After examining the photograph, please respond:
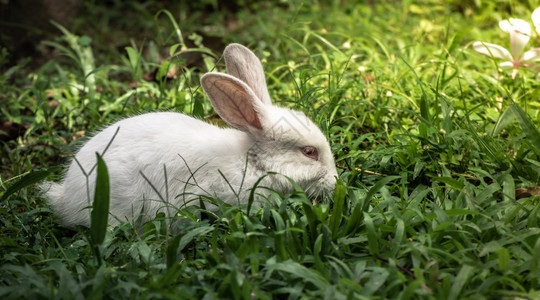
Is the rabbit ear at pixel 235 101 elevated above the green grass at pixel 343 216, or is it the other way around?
the rabbit ear at pixel 235 101

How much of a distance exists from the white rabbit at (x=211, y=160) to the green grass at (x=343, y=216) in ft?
0.56

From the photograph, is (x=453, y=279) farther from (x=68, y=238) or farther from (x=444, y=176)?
(x=68, y=238)

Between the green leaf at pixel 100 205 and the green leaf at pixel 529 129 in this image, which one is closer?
the green leaf at pixel 100 205

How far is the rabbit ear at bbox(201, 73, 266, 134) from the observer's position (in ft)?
9.53

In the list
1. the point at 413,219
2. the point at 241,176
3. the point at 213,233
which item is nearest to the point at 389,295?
the point at 413,219

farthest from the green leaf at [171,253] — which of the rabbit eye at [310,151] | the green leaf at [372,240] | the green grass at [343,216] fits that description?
the rabbit eye at [310,151]

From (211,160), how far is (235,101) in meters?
0.34

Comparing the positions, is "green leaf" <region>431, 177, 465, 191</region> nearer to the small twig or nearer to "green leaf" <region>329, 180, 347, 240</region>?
"green leaf" <region>329, 180, 347, 240</region>

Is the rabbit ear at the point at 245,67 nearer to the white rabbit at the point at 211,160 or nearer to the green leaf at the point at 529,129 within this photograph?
the white rabbit at the point at 211,160

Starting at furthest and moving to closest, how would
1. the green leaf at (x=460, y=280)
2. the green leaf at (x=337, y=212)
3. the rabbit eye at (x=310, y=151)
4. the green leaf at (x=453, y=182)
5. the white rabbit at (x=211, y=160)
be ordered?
the rabbit eye at (x=310, y=151), the white rabbit at (x=211, y=160), the green leaf at (x=453, y=182), the green leaf at (x=337, y=212), the green leaf at (x=460, y=280)

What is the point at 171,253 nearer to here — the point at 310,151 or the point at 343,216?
the point at 343,216

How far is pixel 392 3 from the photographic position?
7.20 metres

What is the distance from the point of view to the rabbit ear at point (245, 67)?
337cm

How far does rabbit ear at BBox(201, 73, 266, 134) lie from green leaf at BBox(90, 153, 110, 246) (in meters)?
0.78
